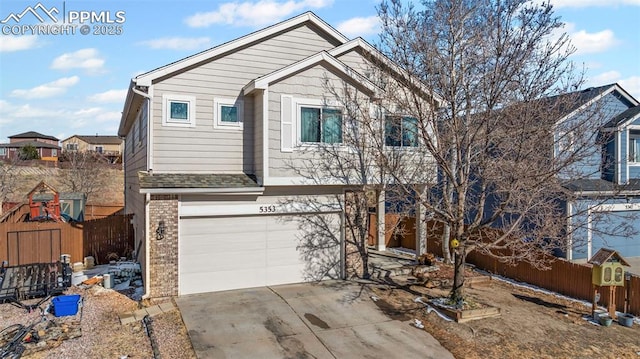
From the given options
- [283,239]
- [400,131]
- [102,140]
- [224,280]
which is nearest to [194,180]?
[224,280]

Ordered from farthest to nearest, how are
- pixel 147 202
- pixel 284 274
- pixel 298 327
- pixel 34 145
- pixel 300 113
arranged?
pixel 34 145 < pixel 284 274 < pixel 300 113 < pixel 147 202 < pixel 298 327

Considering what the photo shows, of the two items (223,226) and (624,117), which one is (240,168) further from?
(624,117)

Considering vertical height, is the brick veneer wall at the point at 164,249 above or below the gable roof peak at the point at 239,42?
below

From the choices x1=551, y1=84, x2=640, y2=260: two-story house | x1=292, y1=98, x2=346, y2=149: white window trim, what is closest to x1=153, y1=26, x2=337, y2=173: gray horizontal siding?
x1=292, y1=98, x2=346, y2=149: white window trim

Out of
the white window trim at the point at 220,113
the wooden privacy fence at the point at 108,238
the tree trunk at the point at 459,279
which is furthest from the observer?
the wooden privacy fence at the point at 108,238

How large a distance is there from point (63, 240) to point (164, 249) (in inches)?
255

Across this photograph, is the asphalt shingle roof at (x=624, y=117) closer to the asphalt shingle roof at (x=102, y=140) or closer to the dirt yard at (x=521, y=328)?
the dirt yard at (x=521, y=328)

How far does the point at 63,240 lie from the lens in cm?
1521

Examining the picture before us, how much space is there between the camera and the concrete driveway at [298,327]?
8.49 m

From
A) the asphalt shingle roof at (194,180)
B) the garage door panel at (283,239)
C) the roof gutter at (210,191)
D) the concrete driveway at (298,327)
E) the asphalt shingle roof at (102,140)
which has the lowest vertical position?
the concrete driveway at (298,327)

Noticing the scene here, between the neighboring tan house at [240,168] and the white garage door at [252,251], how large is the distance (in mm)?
30

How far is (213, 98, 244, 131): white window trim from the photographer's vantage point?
1248 cm

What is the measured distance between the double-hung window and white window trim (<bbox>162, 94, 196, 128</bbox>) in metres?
3.17

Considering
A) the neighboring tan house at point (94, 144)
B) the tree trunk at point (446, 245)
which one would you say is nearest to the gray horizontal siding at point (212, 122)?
the tree trunk at point (446, 245)
